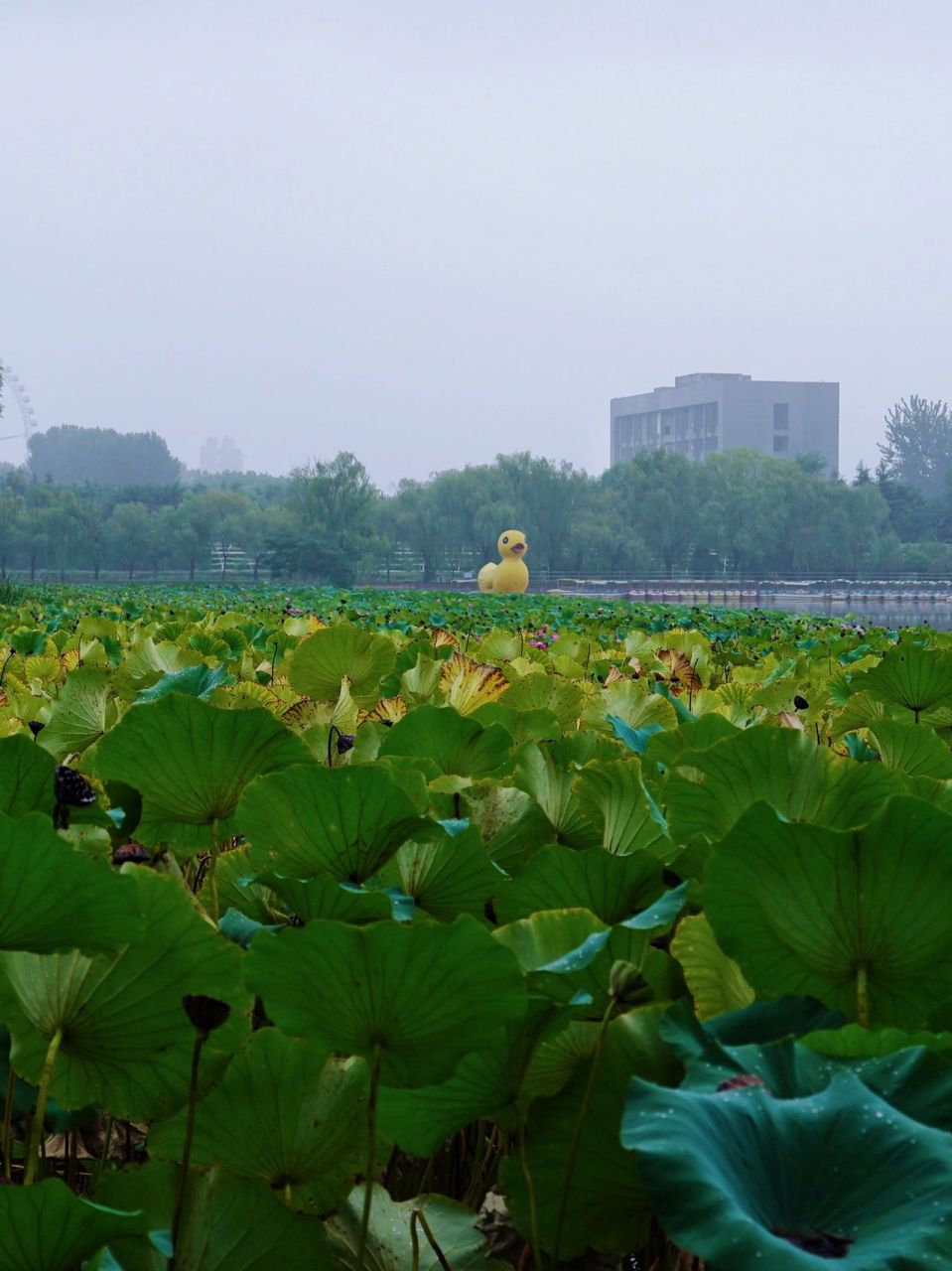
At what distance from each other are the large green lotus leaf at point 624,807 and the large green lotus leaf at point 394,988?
262 millimetres

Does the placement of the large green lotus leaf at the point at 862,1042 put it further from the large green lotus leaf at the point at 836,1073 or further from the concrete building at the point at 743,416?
the concrete building at the point at 743,416

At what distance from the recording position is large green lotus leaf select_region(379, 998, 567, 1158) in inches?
16.9

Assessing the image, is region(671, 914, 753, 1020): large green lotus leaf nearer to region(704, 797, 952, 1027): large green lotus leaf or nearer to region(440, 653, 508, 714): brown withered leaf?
region(704, 797, 952, 1027): large green lotus leaf

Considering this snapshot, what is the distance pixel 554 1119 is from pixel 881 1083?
0.39ft

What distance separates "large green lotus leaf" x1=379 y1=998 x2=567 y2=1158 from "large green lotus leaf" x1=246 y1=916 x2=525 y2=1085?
23mm

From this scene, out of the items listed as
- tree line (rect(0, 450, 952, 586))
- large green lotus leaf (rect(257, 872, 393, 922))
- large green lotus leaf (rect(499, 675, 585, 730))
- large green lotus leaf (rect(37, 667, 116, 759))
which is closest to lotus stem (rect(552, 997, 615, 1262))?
large green lotus leaf (rect(257, 872, 393, 922))

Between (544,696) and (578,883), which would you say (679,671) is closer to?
(544,696)

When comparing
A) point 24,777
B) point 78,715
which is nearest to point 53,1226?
point 24,777

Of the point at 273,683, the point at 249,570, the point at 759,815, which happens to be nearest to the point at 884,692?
the point at 273,683

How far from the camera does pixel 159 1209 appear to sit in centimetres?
44

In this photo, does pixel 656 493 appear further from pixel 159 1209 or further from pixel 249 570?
pixel 159 1209

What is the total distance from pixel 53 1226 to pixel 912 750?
26.5 inches

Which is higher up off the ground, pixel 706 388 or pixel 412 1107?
pixel 706 388

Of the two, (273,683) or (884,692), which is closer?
(884,692)
